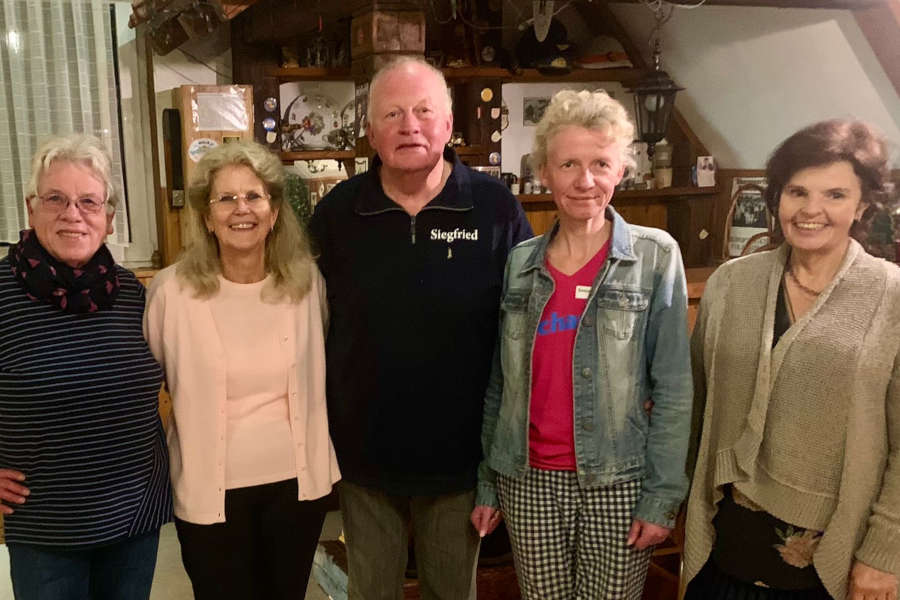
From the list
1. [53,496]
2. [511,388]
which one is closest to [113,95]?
[53,496]

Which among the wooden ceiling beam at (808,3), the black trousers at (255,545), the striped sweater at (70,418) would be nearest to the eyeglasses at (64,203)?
the striped sweater at (70,418)

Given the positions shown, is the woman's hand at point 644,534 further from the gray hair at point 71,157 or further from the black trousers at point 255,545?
the gray hair at point 71,157

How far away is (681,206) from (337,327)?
136 inches

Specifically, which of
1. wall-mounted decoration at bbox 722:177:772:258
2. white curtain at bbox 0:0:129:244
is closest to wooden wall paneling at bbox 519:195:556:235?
wall-mounted decoration at bbox 722:177:772:258

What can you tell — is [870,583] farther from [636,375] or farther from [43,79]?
[43,79]

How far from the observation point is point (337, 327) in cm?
187

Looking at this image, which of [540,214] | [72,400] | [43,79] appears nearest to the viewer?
[72,400]

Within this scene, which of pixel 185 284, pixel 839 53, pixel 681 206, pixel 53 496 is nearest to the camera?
pixel 53 496

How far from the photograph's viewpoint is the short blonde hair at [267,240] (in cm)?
179

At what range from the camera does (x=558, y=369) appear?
1.63 meters

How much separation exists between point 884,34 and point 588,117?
7.82ft

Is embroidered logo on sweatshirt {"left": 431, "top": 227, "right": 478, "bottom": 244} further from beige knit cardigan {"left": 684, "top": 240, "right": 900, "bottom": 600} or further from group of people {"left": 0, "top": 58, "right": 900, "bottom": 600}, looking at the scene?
beige knit cardigan {"left": 684, "top": 240, "right": 900, "bottom": 600}

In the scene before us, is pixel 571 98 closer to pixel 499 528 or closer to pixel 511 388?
pixel 511 388

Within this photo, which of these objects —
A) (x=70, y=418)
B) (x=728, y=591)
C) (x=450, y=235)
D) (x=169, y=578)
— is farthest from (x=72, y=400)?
(x=169, y=578)
